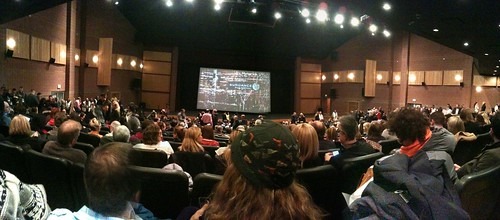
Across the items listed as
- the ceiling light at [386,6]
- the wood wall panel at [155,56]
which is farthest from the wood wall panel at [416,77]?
the wood wall panel at [155,56]

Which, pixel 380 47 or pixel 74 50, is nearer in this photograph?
pixel 74 50

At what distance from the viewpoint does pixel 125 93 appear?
22438mm

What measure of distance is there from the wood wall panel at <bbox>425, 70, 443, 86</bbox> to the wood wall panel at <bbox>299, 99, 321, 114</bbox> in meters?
6.96

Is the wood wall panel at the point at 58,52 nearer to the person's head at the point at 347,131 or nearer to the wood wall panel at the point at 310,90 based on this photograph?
the wood wall panel at the point at 310,90

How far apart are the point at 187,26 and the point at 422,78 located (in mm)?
13356

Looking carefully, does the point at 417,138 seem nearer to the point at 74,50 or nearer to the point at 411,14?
the point at 411,14

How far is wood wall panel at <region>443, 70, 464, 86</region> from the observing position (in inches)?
860

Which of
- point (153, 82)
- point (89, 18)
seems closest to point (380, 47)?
point (153, 82)

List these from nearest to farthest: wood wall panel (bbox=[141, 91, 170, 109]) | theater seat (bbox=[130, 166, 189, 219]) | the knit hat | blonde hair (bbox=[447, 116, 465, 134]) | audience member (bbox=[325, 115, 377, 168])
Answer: the knit hat, theater seat (bbox=[130, 166, 189, 219]), audience member (bbox=[325, 115, 377, 168]), blonde hair (bbox=[447, 116, 465, 134]), wood wall panel (bbox=[141, 91, 170, 109])

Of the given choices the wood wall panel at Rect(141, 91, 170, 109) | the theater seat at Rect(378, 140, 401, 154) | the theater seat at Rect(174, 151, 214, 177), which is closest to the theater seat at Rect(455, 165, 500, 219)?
the theater seat at Rect(378, 140, 401, 154)

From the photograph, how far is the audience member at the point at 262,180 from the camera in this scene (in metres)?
1.18

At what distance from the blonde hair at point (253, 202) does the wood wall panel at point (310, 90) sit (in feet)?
83.6

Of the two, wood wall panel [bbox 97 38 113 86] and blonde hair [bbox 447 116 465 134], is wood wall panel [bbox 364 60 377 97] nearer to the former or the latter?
wood wall panel [bbox 97 38 113 86]

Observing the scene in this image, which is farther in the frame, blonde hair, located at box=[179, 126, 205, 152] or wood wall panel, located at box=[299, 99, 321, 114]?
wood wall panel, located at box=[299, 99, 321, 114]
